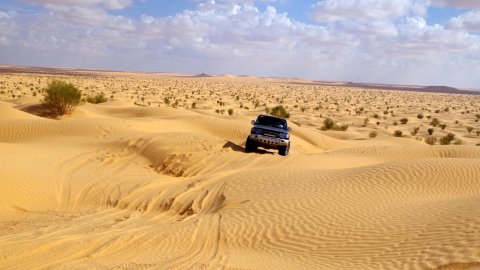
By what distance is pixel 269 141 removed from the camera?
54.5 ft

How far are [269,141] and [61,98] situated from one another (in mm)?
14729

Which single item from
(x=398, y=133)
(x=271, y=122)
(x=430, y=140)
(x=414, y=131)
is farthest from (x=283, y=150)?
(x=414, y=131)

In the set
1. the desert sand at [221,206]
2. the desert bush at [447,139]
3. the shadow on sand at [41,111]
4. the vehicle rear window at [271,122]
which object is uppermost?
the vehicle rear window at [271,122]

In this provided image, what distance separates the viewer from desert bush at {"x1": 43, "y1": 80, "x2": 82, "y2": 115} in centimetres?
2555

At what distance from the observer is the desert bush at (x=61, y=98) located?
25.5 metres

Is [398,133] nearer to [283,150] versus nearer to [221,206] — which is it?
[283,150]

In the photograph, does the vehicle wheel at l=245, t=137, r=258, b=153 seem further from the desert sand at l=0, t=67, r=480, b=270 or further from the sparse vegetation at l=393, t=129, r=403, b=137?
the sparse vegetation at l=393, t=129, r=403, b=137

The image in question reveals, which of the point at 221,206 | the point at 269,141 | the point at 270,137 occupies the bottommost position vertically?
the point at 221,206

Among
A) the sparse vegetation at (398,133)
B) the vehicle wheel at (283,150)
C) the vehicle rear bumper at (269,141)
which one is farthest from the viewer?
the sparse vegetation at (398,133)

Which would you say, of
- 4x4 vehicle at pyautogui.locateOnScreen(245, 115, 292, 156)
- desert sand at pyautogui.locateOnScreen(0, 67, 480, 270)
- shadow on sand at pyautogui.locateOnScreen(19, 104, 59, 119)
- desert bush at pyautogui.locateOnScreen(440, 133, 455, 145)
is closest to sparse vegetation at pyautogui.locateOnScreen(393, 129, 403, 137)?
desert bush at pyautogui.locateOnScreen(440, 133, 455, 145)

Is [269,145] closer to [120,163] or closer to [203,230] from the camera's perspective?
[120,163]

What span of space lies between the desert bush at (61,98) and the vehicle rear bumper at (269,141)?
13478mm

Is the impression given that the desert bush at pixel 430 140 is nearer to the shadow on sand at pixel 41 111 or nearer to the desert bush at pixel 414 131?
the desert bush at pixel 414 131

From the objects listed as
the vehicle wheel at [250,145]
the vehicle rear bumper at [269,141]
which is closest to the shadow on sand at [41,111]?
the vehicle wheel at [250,145]
